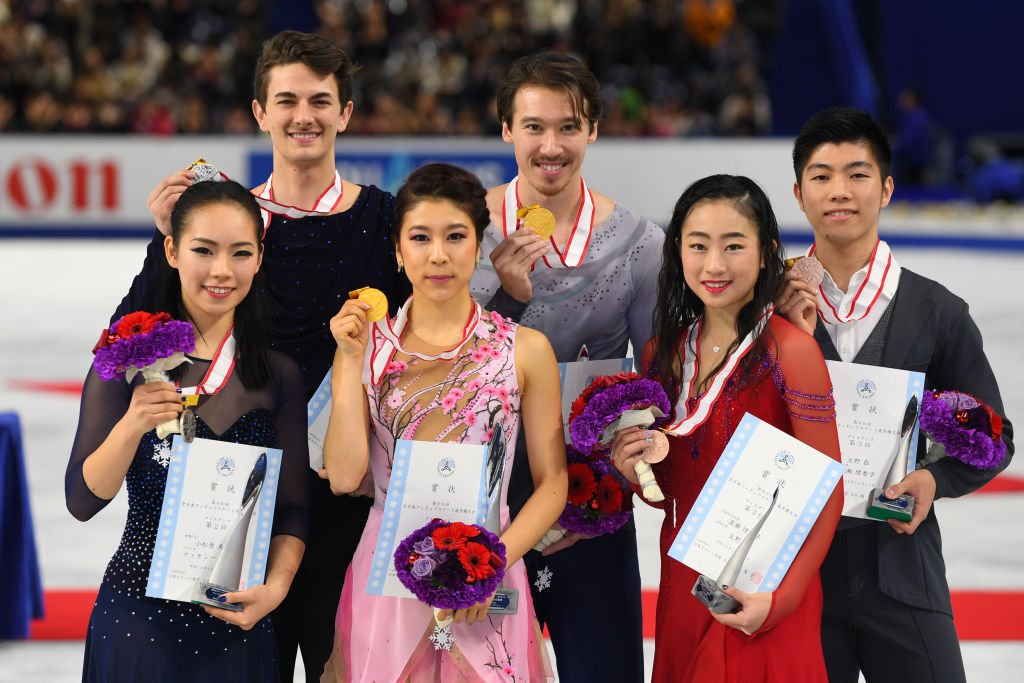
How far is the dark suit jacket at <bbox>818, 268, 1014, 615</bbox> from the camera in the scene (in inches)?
103

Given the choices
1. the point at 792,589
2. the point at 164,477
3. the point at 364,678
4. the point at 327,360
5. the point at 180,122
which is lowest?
the point at 364,678

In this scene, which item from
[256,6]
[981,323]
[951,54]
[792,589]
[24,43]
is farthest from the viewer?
[951,54]

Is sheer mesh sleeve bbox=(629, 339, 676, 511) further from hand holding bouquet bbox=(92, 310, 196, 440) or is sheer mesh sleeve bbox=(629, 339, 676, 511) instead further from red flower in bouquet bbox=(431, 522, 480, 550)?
hand holding bouquet bbox=(92, 310, 196, 440)

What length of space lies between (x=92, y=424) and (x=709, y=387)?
115 cm

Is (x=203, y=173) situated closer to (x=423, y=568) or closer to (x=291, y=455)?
(x=291, y=455)

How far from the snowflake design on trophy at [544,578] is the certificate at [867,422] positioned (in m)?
0.66

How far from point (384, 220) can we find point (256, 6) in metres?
14.5

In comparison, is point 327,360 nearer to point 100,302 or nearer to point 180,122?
point 100,302

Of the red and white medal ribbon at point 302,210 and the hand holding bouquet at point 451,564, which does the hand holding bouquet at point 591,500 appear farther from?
the red and white medal ribbon at point 302,210

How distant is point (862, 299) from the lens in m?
2.66

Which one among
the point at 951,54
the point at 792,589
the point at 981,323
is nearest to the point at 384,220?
the point at 792,589

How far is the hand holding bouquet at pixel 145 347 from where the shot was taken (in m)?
2.26

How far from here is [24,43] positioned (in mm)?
15477

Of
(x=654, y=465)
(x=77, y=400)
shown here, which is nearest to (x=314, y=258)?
(x=654, y=465)
